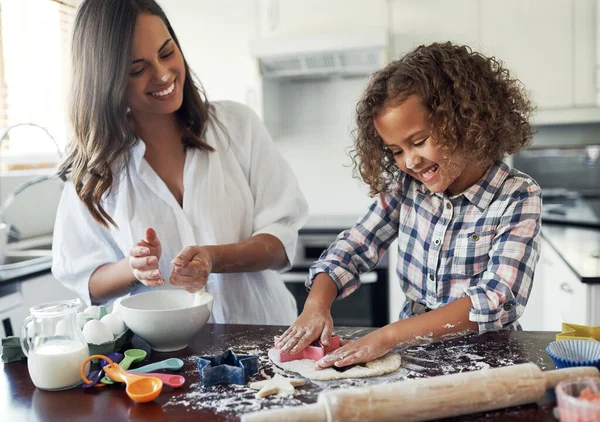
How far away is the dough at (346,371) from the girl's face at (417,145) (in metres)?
0.36

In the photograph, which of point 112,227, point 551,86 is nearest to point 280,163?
point 112,227

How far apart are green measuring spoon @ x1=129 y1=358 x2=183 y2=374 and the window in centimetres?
200

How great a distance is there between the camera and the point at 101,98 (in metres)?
1.23

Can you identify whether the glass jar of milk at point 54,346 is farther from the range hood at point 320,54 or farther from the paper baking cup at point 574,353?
the range hood at point 320,54

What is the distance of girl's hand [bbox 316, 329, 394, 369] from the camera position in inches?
36.5

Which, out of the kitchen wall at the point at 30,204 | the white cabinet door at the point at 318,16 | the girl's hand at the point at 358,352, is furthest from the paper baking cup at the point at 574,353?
the kitchen wall at the point at 30,204

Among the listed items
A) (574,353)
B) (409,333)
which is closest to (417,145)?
(409,333)

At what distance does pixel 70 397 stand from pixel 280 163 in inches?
30.6

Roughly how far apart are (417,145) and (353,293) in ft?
5.60

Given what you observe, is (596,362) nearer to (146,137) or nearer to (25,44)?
(146,137)

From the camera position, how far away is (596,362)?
0.82m

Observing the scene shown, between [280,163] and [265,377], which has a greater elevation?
[280,163]

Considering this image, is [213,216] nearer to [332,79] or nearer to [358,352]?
[358,352]

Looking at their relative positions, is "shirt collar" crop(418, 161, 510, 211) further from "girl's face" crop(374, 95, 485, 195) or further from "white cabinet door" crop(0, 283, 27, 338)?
"white cabinet door" crop(0, 283, 27, 338)
